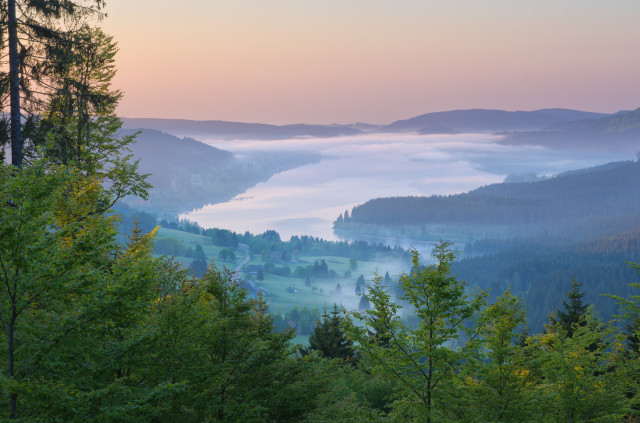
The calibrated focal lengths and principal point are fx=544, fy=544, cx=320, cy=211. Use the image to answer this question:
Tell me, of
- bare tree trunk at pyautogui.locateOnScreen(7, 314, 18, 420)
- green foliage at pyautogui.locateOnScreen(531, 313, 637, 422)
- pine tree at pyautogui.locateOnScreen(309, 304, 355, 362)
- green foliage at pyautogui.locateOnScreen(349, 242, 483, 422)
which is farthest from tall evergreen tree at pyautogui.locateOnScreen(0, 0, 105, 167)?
pine tree at pyautogui.locateOnScreen(309, 304, 355, 362)

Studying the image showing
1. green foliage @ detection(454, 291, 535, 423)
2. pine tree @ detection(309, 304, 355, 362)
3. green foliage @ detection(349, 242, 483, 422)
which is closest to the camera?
green foliage @ detection(349, 242, 483, 422)

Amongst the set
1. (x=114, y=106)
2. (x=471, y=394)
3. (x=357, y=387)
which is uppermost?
(x=114, y=106)

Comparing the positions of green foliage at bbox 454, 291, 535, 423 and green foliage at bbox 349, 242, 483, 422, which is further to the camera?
green foliage at bbox 454, 291, 535, 423

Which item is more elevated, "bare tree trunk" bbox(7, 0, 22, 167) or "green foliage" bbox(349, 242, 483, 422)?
"bare tree trunk" bbox(7, 0, 22, 167)

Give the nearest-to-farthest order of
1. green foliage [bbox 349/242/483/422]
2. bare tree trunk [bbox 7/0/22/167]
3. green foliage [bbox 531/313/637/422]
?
green foliage [bbox 349/242/483/422], bare tree trunk [bbox 7/0/22/167], green foliage [bbox 531/313/637/422]

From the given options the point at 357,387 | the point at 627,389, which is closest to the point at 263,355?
the point at 627,389

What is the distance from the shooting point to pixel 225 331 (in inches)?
721

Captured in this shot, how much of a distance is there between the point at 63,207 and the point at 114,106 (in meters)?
8.13

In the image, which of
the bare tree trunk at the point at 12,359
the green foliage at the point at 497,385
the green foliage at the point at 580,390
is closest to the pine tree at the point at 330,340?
the green foliage at the point at 580,390

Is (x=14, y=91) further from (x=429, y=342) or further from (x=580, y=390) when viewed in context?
(x=580, y=390)

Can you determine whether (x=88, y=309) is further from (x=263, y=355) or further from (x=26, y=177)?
(x=263, y=355)

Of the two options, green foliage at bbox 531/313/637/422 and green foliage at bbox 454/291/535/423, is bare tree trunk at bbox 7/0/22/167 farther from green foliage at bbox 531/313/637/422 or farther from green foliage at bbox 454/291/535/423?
green foliage at bbox 531/313/637/422

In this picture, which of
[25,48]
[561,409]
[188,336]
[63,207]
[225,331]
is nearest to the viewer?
[188,336]

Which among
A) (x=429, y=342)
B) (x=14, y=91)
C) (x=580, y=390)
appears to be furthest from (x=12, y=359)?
(x=580, y=390)
